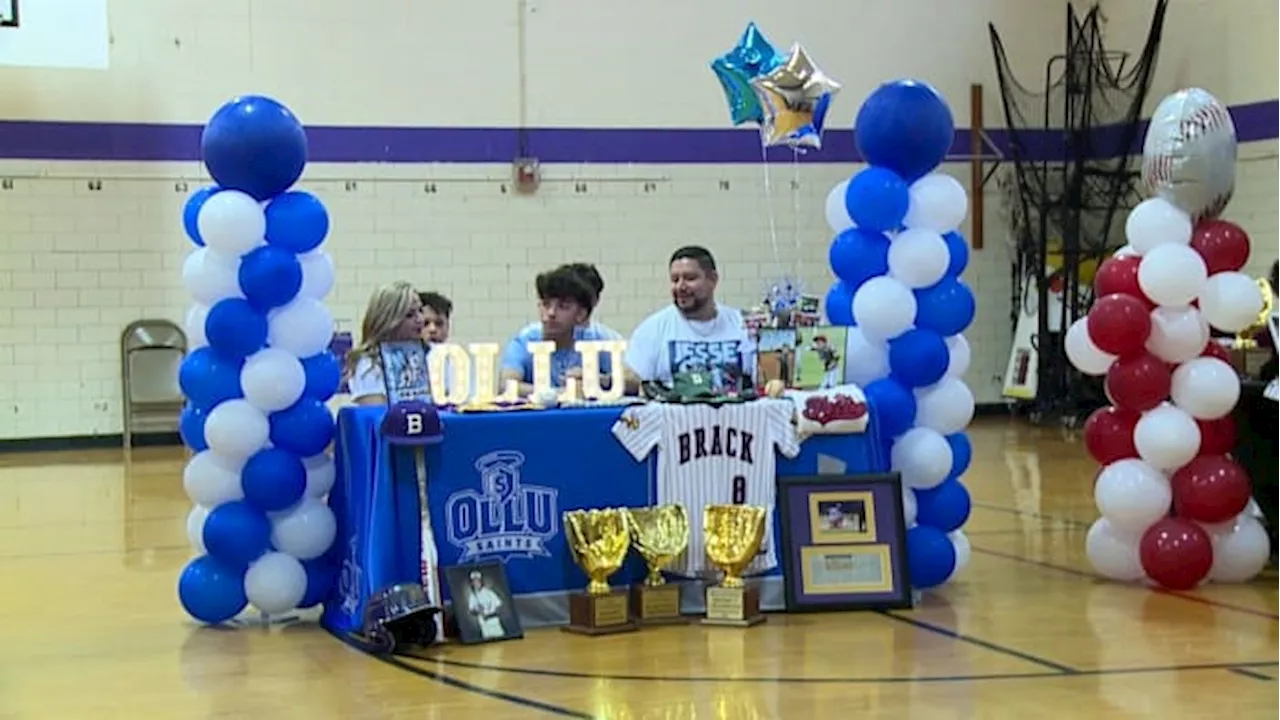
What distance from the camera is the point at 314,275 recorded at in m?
6.55

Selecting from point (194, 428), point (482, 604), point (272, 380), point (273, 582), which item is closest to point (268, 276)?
point (272, 380)

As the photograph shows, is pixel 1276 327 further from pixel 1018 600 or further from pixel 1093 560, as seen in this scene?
pixel 1018 600

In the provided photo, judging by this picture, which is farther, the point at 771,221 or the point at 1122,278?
the point at 771,221

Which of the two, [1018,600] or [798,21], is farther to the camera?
[798,21]

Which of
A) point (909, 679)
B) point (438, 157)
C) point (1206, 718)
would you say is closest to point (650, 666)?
point (909, 679)

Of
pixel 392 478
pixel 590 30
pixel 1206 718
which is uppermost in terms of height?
pixel 590 30

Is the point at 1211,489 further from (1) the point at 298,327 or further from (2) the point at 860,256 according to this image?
(1) the point at 298,327

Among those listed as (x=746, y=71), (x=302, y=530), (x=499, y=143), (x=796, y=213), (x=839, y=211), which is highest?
(x=499, y=143)

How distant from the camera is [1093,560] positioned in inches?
287

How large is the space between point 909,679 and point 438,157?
10.4 metres

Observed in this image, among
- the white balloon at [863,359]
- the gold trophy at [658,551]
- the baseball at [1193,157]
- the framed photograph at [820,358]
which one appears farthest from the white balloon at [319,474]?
the baseball at [1193,157]

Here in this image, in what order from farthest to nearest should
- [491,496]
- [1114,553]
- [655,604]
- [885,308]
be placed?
1. [1114,553]
2. [885,308]
3. [655,604]
4. [491,496]

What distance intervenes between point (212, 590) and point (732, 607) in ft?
6.65

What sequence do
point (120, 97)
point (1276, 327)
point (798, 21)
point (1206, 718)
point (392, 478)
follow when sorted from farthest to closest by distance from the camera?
point (798, 21) < point (120, 97) < point (1276, 327) < point (392, 478) < point (1206, 718)
